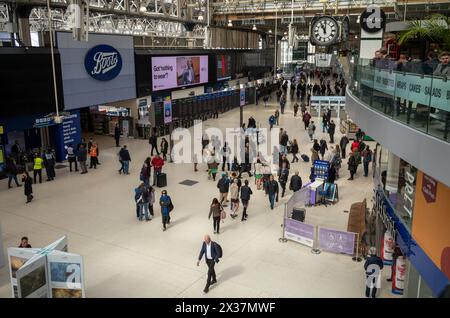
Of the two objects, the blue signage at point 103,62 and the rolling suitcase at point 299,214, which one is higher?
the blue signage at point 103,62

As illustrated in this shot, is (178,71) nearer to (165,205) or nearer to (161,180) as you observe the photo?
(161,180)

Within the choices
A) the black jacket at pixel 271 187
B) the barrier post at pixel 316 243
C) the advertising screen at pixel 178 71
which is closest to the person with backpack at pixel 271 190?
the black jacket at pixel 271 187

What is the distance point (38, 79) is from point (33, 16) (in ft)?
75.7

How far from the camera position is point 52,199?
53.5ft

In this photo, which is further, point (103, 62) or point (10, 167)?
point (103, 62)

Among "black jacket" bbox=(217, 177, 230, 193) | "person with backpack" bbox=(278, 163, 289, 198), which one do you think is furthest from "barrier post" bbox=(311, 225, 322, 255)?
"person with backpack" bbox=(278, 163, 289, 198)

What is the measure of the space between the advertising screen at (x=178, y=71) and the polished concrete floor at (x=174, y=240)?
1141 cm

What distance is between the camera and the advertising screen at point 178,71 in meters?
29.2

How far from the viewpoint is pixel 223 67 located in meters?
38.8

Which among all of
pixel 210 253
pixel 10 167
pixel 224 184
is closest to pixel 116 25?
pixel 10 167

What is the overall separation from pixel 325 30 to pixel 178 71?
17.8 m

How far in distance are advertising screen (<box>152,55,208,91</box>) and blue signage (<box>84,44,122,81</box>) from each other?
12.9 ft

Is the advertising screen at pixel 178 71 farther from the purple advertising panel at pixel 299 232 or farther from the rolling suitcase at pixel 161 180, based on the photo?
the purple advertising panel at pixel 299 232
